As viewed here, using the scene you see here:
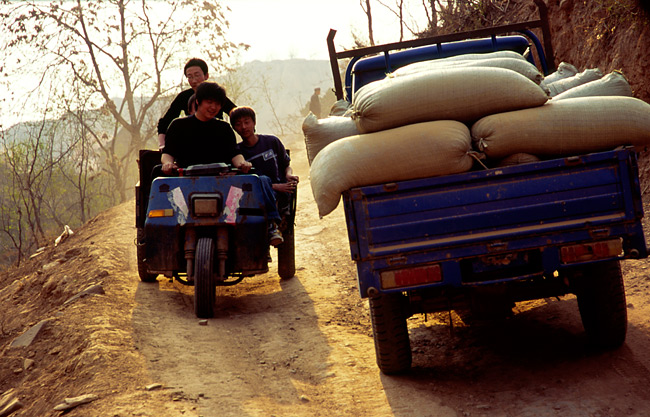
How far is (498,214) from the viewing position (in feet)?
10.1

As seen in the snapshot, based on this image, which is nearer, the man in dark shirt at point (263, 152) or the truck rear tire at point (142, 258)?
the man in dark shirt at point (263, 152)

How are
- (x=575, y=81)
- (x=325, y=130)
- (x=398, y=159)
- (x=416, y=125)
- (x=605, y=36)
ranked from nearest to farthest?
(x=398, y=159)
(x=416, y=125)
(x=325, y=130)
(x=575, y=81)
(x=605, y=36)

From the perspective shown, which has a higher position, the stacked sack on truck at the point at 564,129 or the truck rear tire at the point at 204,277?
the stacked sack on truck at the point at 564,129

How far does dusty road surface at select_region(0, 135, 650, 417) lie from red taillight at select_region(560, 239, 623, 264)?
0.65 m

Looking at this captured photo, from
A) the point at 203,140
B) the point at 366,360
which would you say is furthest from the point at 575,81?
the point at 203,140

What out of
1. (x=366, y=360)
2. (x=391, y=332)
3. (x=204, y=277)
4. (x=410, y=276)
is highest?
(x=410, y=276)

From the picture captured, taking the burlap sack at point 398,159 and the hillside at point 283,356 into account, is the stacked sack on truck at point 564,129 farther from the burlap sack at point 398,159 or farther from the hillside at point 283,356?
the hillside at point 283,356

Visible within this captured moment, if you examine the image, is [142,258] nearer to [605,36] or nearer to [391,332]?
[391,332]

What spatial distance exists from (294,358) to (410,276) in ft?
4.03

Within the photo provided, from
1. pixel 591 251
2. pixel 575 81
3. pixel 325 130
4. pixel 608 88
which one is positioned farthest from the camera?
pixel 575 81

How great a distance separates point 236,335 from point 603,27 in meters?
6.53

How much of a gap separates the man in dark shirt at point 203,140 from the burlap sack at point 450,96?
1629mm

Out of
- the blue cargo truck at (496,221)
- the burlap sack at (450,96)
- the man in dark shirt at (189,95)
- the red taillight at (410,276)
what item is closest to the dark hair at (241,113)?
the man in dark shirt at (189,95)

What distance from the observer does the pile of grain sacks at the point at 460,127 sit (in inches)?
125
